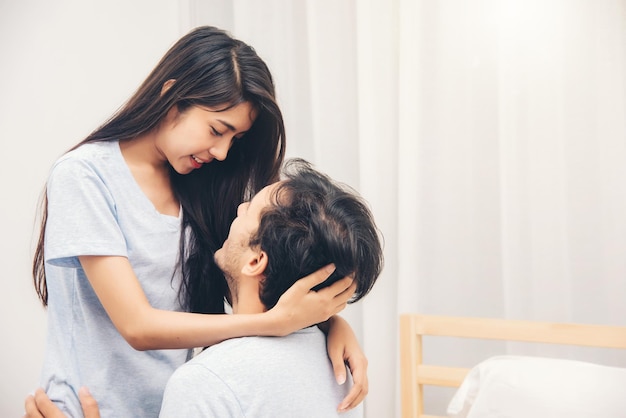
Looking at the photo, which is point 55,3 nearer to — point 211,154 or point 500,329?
point 211,154

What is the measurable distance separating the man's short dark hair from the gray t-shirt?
107 millimetres

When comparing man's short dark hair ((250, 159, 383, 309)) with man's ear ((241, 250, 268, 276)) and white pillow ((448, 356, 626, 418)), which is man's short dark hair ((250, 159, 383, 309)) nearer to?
man's ear ((241, 250, 268, 276))

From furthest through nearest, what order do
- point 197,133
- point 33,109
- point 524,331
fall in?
point 33,109 < point 524,331 < point 197,133

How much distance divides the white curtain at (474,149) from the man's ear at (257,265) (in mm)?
923

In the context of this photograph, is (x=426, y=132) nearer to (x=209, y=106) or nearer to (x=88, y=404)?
(x=209, y=106)

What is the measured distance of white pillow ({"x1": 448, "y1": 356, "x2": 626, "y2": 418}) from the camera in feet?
4.57

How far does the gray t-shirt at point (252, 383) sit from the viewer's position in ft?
2.68

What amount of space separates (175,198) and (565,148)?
1030 millimetres

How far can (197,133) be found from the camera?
46.3 inches

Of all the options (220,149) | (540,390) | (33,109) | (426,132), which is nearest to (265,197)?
(220,149)

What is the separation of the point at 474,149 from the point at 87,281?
1128mm

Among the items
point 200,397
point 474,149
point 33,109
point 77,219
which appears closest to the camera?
point 200,397

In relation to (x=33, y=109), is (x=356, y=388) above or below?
below

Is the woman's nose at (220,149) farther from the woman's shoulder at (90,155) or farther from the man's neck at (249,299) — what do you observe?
the man's neck at (249,299)
